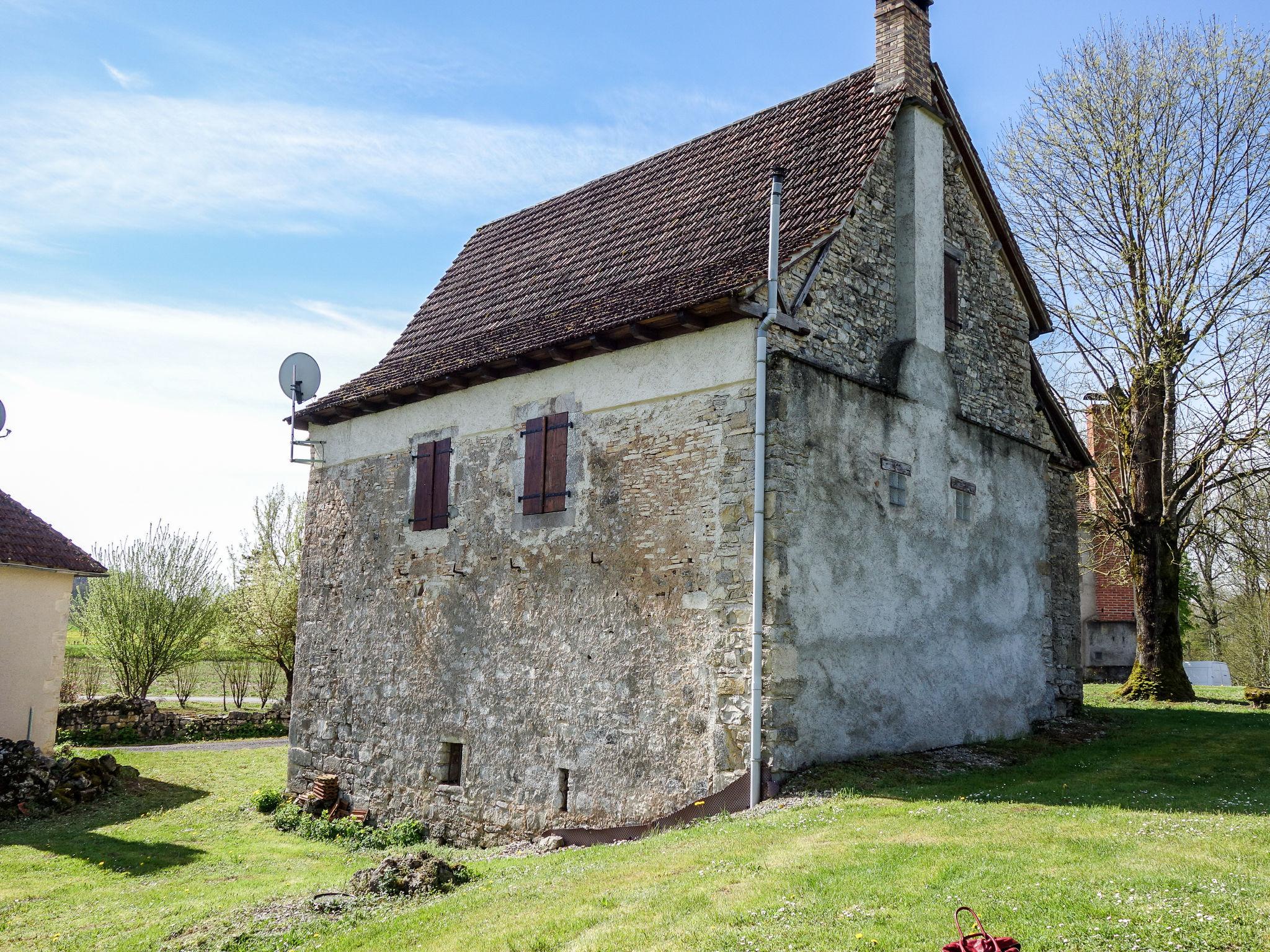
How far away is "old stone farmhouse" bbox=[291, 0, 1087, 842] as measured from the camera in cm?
1029

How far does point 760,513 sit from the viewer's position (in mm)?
9906

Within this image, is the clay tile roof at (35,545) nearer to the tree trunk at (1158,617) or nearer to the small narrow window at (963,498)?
the small narrow window at (963,498)

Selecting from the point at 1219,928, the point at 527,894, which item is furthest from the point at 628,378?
the point at 1219,928

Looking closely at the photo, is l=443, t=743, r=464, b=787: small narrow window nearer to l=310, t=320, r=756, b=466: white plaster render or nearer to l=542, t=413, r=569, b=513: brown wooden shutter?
l=542, t=413, r=569, b=513: brown wooden shutter

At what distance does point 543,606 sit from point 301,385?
21.9ft

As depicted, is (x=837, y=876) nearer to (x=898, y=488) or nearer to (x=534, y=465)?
(x=898, y=488)

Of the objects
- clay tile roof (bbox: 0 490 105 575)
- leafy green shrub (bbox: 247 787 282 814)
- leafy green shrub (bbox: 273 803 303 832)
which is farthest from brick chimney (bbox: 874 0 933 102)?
clay tile roof (bbox: 0 490 105 575)

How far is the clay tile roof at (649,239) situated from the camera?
38.0 ft

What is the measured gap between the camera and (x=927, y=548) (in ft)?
39.3

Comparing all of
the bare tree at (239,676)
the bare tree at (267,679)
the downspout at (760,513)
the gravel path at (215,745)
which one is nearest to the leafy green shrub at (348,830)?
the downspout at (760,513)

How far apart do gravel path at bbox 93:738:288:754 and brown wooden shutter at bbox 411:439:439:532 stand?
39.8 ft

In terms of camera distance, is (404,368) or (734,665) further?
(404,368)

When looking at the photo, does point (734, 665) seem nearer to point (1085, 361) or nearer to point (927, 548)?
point (927, 548)

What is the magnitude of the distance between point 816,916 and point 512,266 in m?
12.2
